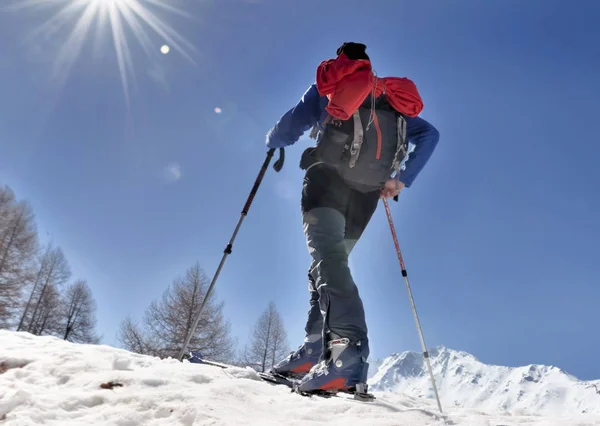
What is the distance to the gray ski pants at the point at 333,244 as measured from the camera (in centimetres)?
286

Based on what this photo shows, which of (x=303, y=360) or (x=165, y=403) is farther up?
(x=303, y=360)

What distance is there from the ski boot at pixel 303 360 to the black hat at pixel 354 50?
106 inches

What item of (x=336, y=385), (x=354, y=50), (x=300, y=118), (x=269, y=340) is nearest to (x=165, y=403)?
(x=336, y=385)

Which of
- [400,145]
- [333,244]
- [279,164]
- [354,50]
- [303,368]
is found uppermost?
[354,50]

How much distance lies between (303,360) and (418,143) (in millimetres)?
2510

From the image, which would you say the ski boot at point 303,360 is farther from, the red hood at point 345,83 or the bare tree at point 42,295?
the bare tree at point 42,295

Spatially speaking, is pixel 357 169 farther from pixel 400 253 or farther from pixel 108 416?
pixel 108 416

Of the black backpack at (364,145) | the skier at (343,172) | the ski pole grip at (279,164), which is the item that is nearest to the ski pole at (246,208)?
the ski pole grip at (279,164)

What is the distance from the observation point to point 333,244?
3.18 meters

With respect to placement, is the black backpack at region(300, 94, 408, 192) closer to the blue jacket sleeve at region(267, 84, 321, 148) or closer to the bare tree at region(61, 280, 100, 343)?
the blue jacket sleeve at region(267, 84, 321, 148)

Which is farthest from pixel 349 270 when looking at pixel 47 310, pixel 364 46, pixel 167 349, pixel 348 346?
pixel 47 310

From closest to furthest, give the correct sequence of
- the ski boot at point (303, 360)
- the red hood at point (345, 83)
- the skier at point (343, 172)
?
the skier at point (343, 172), the red hood at point (345, 83), the ski boot at point (303, 360)

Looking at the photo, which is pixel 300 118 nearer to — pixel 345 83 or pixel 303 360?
pixel 345 83

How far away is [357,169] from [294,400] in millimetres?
1992
